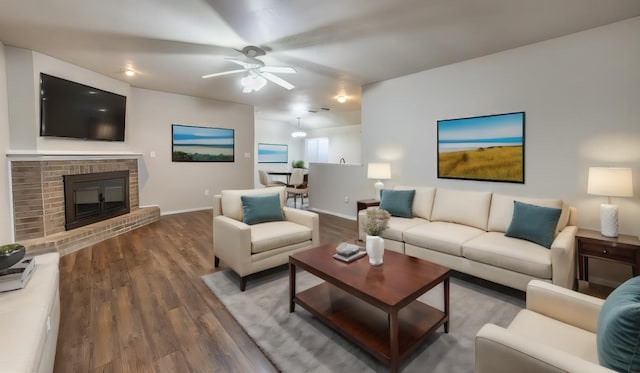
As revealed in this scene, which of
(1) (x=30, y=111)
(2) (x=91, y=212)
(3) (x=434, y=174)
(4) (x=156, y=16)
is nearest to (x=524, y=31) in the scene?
(3) (x=434, y=174)

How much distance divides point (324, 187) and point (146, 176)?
11.7 feet

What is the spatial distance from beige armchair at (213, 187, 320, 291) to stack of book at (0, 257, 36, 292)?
4.52 ft

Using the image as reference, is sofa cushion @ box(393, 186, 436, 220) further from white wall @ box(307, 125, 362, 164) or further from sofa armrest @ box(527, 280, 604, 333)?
white wall @ box(307, 125, 362, 164)

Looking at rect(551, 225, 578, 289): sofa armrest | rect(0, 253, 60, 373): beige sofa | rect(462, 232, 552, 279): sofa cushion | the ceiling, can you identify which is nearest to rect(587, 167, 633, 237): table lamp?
rect(551, 225, 578, 289): sofa armrest

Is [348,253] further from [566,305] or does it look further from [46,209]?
[46,209]

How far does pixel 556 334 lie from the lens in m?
1.35

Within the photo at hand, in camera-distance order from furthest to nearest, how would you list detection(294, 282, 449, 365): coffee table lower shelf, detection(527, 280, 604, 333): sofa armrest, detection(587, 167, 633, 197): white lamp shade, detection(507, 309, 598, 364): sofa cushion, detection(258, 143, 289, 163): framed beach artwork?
detection(258, 143, 289, 163): framed beach artwork → detection(587, 167, 633, 197): white lamp shade → detection(294, 282, 449, 365): coffee table lower shelf → detection(527, 280, 604, 333): sofa armrest → detection(507, 309, 598, 364): sofa cushion

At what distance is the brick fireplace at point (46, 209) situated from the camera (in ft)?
11.5

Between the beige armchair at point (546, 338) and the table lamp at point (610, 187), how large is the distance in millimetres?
1672

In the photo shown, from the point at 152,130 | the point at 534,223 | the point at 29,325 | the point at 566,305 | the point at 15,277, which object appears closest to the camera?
the point at 29,325

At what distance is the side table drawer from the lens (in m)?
2.33

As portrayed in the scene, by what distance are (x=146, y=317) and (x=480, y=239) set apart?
9.93ft

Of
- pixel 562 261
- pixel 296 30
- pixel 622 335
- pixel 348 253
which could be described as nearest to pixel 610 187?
pixel 562 261

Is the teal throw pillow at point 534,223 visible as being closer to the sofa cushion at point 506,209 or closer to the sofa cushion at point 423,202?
the sofa cushion at point 506,209
